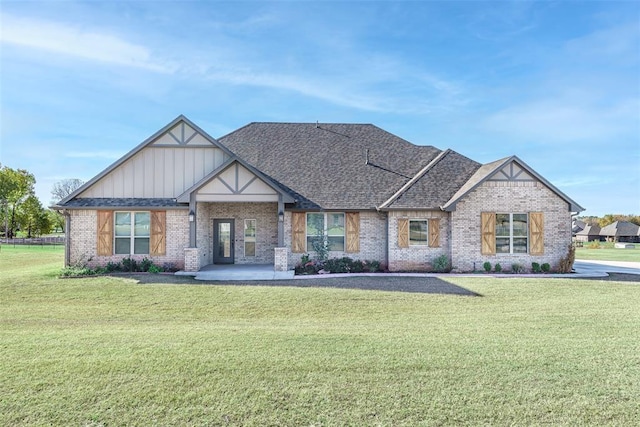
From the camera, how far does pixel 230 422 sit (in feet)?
13.8

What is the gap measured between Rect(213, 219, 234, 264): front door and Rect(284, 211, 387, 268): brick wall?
2.98 metres

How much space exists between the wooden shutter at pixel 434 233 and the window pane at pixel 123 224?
13.3 metres

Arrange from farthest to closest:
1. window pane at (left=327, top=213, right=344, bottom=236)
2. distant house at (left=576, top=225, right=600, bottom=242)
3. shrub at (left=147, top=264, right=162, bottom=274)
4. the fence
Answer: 1. distant house at (left=576, top=225, right=600, bottom=242)
2. the fence
3. window pane at (left=327, top=213, right=344, bottom=236)
4. shrub at (left=147, top=264, right=162, bottom=274)

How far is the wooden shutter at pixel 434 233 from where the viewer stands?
1686cm

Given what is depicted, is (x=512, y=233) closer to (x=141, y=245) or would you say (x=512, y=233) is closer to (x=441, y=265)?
(x=441, y=265)

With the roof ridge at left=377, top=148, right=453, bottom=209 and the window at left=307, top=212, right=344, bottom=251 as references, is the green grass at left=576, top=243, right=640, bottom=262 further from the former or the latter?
the window at left=307, top=212, right=344, bottom=251

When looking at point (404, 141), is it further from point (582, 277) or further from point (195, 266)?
point (195, 266)

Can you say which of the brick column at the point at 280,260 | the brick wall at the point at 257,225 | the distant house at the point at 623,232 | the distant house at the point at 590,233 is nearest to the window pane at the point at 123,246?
the brick wall at the point at 257,225

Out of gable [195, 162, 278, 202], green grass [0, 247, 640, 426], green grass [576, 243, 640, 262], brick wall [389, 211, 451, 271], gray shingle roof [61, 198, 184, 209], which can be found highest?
gable [195, 162, 278, 202]

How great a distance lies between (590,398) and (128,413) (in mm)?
5615

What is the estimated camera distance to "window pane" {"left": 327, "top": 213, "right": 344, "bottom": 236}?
17.6 metres

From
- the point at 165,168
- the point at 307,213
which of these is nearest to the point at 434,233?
the point at 307,213

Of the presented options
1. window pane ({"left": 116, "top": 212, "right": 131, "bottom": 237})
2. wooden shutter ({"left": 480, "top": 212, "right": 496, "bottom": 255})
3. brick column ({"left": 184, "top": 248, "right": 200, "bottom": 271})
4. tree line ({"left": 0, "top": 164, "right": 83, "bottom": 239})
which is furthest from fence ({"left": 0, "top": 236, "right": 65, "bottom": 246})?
wooden shutter ({"left": 480, "top": 212, "right": 496, "bottom": 255})

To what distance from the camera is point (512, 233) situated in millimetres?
16703
